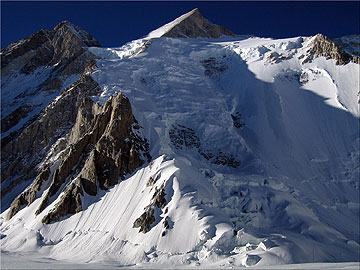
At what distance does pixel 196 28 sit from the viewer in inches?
4461

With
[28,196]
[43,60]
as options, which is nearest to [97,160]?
[28,196]

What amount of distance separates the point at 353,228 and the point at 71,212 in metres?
36.0

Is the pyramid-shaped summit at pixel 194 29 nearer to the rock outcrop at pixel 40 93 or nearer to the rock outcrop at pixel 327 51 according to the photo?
the rock outcrop at pixel 40 93

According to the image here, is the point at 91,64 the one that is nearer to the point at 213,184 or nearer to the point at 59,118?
the point at 59,118

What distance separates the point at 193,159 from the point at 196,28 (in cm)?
7071

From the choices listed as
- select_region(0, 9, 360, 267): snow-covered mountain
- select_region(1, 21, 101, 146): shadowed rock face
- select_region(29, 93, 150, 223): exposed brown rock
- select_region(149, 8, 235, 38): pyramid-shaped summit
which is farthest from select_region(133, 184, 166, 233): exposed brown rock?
select_region(149, 8, 235, 38): pyramid-shaped summit

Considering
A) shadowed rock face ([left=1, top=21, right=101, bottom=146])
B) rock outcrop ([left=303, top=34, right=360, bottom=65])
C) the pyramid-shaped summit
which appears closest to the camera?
rock outcrop ([left=303, top=34, right=360, bottom=65])

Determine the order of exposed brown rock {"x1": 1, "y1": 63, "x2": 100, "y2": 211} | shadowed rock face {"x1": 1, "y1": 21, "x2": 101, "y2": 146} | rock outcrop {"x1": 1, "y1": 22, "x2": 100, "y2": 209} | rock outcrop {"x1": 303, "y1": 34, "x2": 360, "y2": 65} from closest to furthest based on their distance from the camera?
exposed brown rock {"x1": 1, "y1": 63, "x2": 100, "y2": 211} → rock outcrop {"x1": 1, "y1": 22, "x2": 100, "y2": 209} → rock outcrop {"x1": 303, "y1": 34, "x2": 360, "y2": 65} → shadowed rock face {"x1": 1, "y1": 21, "x2": 101, "y2": 146}

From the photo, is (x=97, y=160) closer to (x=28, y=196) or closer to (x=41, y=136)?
(x=28, y=196)

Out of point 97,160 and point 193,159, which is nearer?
point 97,160

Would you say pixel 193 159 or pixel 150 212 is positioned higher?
pixel 193 159

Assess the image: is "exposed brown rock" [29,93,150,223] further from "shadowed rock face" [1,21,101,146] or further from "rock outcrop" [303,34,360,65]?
"rock outcrop" [303,34,360,65]

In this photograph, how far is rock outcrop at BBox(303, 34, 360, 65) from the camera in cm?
7312

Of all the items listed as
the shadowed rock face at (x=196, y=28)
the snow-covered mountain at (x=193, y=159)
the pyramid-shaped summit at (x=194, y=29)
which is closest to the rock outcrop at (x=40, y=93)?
the snow-covered mountain at (x=193, y=159)
